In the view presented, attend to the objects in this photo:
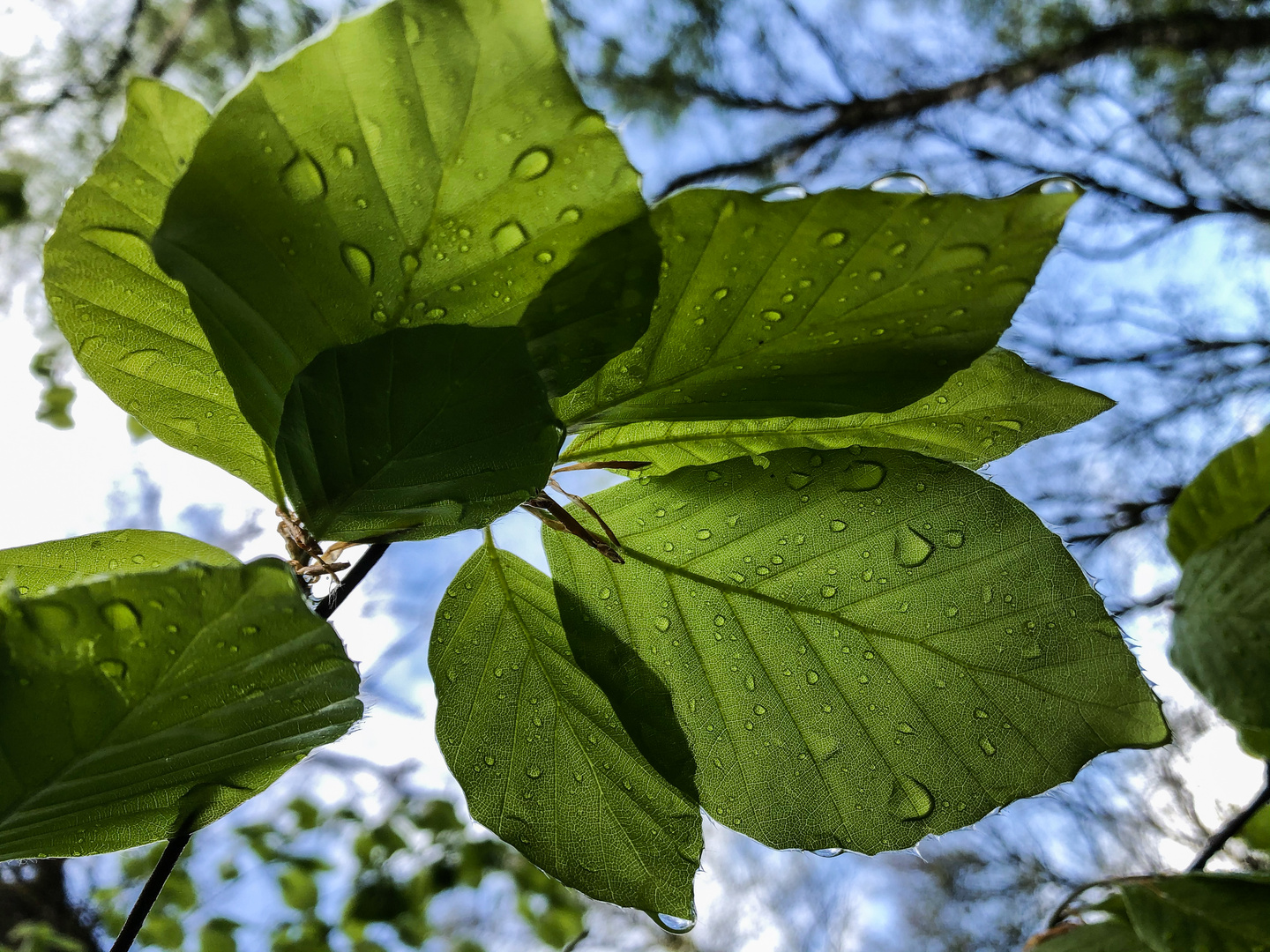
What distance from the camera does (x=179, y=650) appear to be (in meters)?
0.13

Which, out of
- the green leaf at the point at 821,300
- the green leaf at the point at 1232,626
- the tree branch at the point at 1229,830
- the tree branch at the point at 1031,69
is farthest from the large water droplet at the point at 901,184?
the tree branch at the point at 1031,69

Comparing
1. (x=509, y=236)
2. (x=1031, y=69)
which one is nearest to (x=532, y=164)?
(x=509, y=236)

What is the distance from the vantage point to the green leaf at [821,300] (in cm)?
15

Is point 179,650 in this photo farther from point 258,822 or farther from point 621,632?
point 258,822

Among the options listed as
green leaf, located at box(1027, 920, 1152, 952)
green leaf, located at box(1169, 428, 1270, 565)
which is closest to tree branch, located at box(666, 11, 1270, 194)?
green leaf, located at box(1169, 428, 1270, 565)

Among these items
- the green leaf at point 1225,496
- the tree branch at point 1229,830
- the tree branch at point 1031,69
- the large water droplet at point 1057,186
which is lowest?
the tree branch at point 1229,830

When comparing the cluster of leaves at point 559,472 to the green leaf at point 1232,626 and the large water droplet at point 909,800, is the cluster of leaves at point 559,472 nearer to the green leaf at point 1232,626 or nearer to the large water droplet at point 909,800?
the large water droplet at point 909,800

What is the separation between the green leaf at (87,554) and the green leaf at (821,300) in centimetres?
11

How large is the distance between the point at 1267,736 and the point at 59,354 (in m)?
1.64

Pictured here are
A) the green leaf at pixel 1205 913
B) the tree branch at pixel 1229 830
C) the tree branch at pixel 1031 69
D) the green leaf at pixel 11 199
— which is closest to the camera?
the green leaf at pixel 1205 913

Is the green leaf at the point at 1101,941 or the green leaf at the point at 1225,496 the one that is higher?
the green leaf at the point at 1225,496

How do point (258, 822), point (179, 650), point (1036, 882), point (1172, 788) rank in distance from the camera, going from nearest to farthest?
point (179, 650)
point (258, 822)
point (1172, 788)
point (1036, 882)

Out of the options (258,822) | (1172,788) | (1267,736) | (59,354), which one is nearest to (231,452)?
(1267,736)

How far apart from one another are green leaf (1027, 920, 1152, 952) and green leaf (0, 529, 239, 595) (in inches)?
15.1
